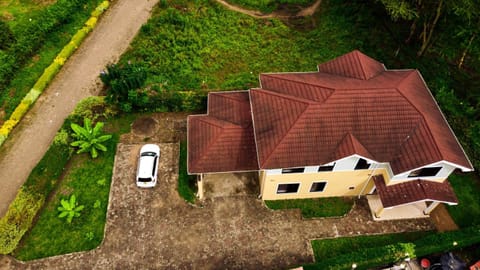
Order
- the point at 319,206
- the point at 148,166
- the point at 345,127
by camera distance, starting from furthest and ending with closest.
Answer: the point at 148,166 → the point at 319,206 → the point at 345,127

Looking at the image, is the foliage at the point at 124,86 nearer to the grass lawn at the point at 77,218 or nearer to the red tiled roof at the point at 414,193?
the grass lawn at the point at 77,218

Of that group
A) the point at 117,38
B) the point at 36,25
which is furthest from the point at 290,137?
the point at 36,25

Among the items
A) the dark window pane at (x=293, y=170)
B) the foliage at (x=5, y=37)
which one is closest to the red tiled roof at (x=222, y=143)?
the dark window pane at (x=293, y=170)

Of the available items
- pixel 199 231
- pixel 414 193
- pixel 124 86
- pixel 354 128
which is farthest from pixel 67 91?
pixel 414 193

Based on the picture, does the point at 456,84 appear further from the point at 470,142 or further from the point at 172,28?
the point at 172,28

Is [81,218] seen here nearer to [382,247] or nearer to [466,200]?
[382,247]

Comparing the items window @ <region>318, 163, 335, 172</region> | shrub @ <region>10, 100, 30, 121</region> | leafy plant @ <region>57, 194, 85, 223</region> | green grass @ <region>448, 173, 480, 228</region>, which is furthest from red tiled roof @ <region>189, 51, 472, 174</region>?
shrub @ <region>10, 100, 30, 121</region>
